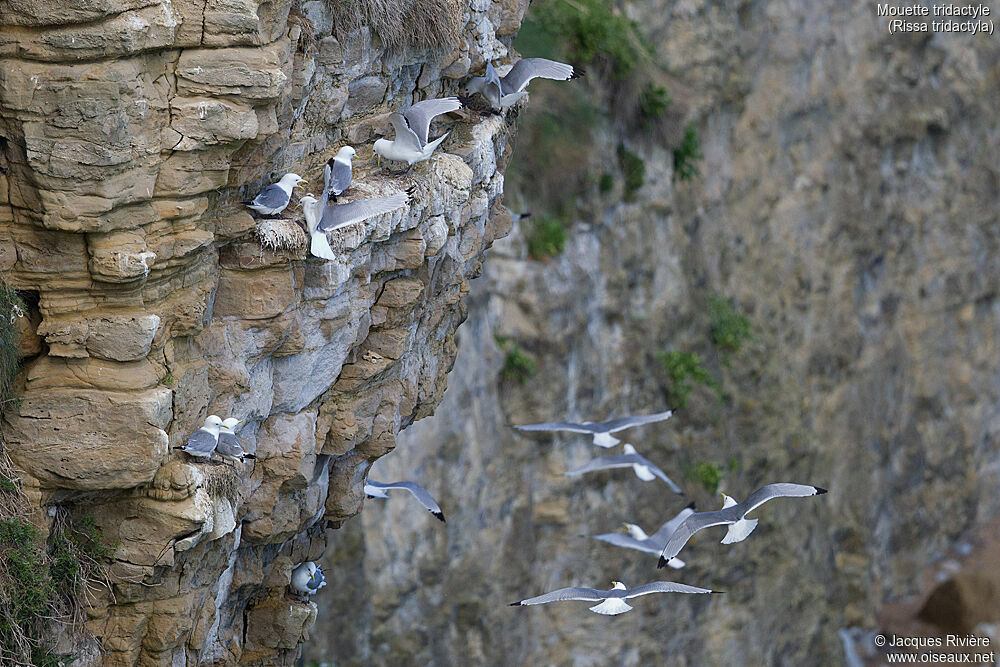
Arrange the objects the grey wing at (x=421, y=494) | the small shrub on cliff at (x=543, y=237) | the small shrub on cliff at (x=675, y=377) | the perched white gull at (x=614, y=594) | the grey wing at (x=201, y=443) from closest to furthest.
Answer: the grey wing at (x=201, y=443) < the perched white gull at (x=614, y=594) < the grey wing at (x=421, y=494) < the small shrub on cliff at (x=543, y=237) < the small shrub on cliff at (x=675, y=377)

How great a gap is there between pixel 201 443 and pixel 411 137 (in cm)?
251

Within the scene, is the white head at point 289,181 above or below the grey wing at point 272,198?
above

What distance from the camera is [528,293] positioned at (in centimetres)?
1606

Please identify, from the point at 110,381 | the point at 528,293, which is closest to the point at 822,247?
the point at 528,293

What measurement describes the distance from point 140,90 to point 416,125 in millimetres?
2162

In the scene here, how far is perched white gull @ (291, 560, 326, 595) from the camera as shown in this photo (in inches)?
361

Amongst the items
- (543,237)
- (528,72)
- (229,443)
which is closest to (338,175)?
(229,443)

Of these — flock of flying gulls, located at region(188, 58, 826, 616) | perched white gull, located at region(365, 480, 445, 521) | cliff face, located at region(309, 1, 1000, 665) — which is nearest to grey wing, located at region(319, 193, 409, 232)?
flock of flying gulls, located at region(188, 58, 826, 616)

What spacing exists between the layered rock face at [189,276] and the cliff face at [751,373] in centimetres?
572

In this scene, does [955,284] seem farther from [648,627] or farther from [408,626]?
[408,626]

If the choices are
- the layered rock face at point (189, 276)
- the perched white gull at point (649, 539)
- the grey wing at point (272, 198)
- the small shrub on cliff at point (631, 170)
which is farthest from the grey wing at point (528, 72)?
the small shrub on cliff at point (631, 170)

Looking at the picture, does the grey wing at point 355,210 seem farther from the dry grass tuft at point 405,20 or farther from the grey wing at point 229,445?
the grey wing at point 229,445

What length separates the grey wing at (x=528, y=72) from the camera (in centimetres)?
955

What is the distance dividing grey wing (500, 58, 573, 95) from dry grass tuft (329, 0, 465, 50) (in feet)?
2.71
